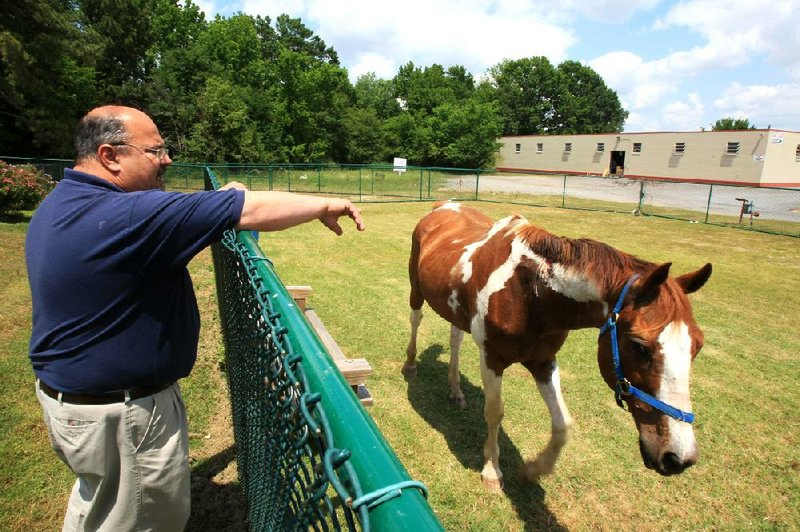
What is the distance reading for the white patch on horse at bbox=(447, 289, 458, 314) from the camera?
382 cm

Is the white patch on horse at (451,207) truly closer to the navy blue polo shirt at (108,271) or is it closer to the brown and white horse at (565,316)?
the brown and white horse at (565,316)

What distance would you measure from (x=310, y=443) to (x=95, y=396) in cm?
110

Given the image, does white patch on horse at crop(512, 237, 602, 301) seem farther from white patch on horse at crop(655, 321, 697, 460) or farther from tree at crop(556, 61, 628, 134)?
tree at crop(556, 61, 628, 134)

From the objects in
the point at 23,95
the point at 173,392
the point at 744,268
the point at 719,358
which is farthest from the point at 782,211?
the point at 23,95

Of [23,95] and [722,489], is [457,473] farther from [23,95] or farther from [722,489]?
[23,95]

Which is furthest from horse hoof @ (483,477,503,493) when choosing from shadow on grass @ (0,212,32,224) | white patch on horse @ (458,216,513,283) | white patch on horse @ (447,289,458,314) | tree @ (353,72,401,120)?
tree @ (353,72,401,120)

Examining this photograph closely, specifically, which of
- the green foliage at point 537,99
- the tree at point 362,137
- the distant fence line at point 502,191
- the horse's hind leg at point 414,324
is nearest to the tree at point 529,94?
the green foliage at point 537,99

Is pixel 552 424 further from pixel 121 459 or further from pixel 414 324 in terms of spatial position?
pixel 121 459

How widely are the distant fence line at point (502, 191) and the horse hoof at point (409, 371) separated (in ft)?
50.4

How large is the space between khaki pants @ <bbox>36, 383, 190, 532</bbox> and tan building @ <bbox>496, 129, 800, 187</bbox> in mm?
37212

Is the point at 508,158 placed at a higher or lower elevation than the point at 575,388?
higher

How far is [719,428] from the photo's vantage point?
4129 millimetres

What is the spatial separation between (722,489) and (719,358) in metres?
2.70

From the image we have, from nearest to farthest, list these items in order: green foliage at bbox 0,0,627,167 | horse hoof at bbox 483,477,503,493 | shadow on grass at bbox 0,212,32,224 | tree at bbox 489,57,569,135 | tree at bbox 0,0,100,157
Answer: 1. horse hoof at bbox 483,477,503,493
2. shadow on grass at bbox 0,212,32,224
3. tree at bbox 0,0,100,157
4. green foliage at bbox 0,0,627,167
5. tree at bbox 489,57,569,135
